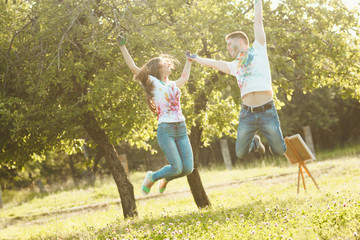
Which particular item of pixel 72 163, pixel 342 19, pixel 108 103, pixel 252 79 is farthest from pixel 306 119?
pixel 252 79

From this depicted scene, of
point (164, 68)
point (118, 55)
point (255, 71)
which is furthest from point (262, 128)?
point (118, 55)

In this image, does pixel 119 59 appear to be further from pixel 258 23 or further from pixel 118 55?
pixel 258 23

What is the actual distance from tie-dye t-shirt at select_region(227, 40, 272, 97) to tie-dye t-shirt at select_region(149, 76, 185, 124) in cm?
94

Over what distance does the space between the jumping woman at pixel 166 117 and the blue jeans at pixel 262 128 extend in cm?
78

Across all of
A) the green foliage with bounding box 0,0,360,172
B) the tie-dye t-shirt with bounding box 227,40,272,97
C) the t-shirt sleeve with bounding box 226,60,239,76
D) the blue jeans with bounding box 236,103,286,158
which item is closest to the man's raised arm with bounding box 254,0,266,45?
the tie-dye t-shirt with bounding box 227,40,272,97

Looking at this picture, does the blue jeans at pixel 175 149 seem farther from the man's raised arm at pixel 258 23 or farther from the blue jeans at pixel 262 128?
the man's raised arm at pixel 258 23

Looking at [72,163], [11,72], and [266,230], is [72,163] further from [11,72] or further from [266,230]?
[266,230]

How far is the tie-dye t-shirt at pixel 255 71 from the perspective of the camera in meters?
5.07

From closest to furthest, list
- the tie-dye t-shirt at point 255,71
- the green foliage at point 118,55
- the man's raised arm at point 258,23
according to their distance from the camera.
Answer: the man's raised arm at point 258,23, the tie-dye t-shirt at point 255,71, the green foliage at point 118,55

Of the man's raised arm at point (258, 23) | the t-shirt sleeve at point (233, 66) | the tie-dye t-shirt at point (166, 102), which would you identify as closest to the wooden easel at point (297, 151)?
the t-shirt sleeve at point (233, 66)

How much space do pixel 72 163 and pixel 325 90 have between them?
18397mm

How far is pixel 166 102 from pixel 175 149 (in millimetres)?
666

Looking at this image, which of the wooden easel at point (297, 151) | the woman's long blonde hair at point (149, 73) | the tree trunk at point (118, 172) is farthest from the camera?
the tree trunk at point (118, 172)

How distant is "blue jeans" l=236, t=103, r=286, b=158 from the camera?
5.24m
